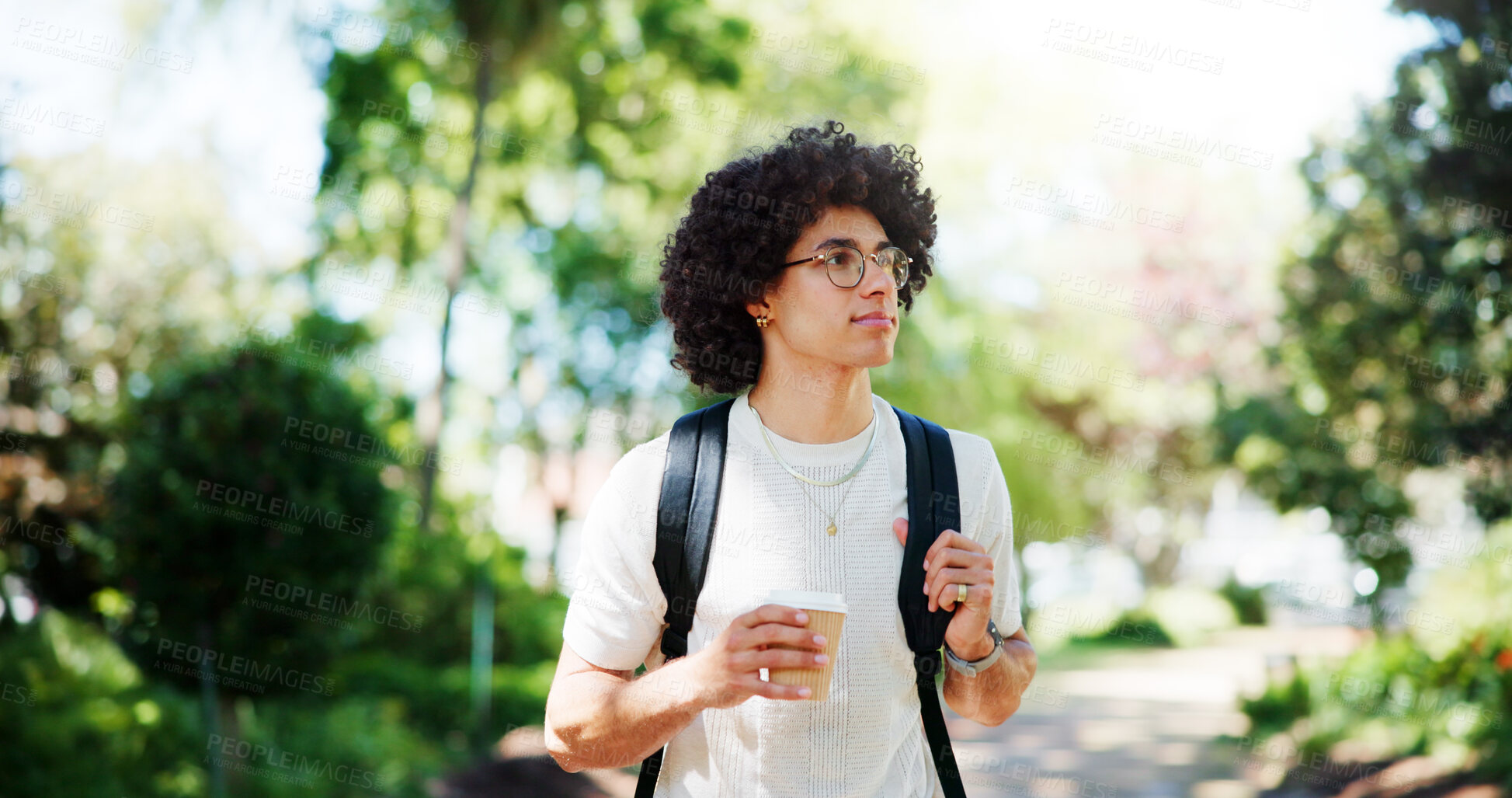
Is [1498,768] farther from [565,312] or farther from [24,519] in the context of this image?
[24,519]

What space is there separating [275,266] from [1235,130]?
13.7 meters

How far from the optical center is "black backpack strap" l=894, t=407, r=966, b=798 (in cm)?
215

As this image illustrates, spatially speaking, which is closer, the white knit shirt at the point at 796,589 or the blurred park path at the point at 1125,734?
the white knit shirt at the point at 796,589

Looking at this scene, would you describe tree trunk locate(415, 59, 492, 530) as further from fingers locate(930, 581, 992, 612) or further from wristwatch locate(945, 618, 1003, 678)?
fingers locate(930, 581, 992, 612)

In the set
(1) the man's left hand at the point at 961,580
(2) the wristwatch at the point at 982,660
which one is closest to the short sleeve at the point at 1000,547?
(2) the wristwatch at the point at 982,660

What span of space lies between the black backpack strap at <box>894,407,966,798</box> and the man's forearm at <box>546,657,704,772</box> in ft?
1.59

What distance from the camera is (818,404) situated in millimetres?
2355

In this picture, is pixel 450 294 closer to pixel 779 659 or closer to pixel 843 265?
pixel 843 265

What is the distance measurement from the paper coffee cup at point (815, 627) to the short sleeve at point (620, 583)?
0.39 meters

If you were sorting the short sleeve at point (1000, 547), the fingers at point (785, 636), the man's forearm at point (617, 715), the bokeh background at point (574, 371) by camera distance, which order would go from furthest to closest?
the bokeh background at point (574, 371) → the short sleeve at point (1000, 547) → the man's forearm at point (617, 715) → the fingers at point (785, 636)

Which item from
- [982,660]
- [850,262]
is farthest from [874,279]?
[982,660]

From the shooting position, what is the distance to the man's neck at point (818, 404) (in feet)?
7.64

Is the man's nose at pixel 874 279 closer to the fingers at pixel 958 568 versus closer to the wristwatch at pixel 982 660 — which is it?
the fingers at pixel 958 568

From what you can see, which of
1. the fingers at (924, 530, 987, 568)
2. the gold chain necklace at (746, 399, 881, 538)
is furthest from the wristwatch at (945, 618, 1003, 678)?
the gold chain necklace at (746, 399, 881, 538)
